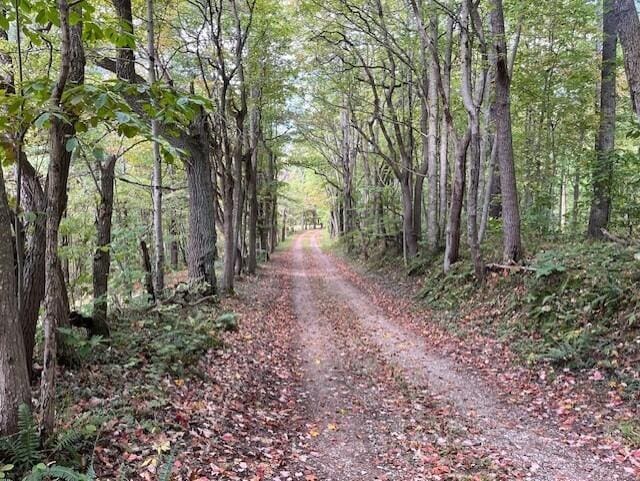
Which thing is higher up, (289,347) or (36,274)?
(36,274)

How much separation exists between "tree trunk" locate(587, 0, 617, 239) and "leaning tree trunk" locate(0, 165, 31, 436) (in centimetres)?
1299

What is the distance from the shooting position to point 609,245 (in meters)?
9.70

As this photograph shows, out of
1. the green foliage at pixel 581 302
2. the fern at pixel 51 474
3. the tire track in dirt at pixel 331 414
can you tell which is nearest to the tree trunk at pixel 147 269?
the tire track in dirt at pixel 331 414

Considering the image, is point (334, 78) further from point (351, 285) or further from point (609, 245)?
point (609, 245)

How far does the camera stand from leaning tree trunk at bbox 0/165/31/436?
11.2 ft

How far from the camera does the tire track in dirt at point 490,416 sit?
463 cm

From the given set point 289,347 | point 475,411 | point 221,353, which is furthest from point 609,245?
point 221,353

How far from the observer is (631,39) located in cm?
753

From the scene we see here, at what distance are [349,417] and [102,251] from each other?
15.3 ft

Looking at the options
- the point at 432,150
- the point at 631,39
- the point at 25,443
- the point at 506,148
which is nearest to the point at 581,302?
the point at 506,148

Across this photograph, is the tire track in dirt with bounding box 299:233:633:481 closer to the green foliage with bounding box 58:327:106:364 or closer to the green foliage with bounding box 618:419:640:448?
the green foliage with bounding box 618:419:640:448

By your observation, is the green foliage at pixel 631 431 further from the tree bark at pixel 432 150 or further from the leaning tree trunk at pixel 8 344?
the tree bark at pixel 432 150

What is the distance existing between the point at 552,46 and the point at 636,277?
11023 millimetres

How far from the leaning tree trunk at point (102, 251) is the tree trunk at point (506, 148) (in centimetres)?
857
